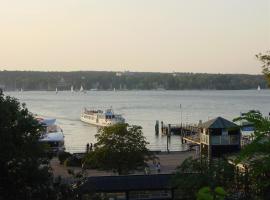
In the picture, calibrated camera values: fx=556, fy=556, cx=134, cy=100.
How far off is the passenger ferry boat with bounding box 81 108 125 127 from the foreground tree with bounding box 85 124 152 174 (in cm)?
6143

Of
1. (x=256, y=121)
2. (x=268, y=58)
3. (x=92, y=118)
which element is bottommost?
(x=92, y=118)

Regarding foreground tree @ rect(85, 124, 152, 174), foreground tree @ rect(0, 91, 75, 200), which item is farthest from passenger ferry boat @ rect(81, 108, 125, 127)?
foreground tree @ rect(0, 91, 75, 200)

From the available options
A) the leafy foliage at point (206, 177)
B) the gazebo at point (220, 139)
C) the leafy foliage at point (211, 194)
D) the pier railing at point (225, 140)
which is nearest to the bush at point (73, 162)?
the gazebo at point (220, 139)

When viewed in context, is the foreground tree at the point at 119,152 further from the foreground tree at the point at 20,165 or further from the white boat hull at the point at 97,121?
the white boat hull at the point at 97,121

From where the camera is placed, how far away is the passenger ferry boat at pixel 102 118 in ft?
323

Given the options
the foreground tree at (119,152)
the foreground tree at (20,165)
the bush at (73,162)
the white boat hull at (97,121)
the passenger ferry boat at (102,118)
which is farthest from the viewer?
the white boat hull at (97,121)

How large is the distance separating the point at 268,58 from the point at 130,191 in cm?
791

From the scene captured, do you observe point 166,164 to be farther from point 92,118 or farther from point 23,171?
point 92,118

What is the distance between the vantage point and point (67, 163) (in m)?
40.7

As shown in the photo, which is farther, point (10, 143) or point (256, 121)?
point (10, 143)

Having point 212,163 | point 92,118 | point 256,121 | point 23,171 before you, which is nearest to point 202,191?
point 256,121

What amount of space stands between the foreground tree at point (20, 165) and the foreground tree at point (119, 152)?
16842mm

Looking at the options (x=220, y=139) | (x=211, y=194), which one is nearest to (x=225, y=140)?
(x=220, y=139)

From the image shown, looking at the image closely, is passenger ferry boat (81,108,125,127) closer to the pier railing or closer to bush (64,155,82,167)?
bush (64,155,82,167)
